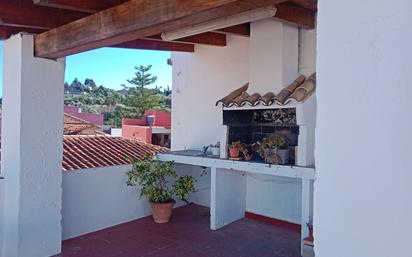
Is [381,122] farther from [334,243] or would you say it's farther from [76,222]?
[76,222]

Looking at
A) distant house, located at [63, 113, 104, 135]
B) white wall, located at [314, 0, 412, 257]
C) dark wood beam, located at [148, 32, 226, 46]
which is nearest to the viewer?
white wall, located at [314, 0, 412, 257]

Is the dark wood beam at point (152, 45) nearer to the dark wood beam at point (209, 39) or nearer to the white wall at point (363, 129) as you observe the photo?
the dark wood beam at point (209, 39)

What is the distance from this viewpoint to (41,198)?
5.45 m

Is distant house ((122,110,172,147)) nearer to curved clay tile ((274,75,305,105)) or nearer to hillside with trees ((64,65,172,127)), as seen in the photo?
hillside with trees ((64,65,172,127))

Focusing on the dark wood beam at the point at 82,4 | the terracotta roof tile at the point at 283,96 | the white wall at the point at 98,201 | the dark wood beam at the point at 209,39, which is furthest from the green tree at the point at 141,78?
the dark wood beam at the point at 82,4

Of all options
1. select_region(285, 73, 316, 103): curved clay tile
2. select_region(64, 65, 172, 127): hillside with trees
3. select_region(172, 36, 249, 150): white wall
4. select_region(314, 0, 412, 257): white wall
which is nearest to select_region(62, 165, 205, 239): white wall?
select_region(172, 36, 249, 150): white wall

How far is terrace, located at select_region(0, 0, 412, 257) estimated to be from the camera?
1.02 m

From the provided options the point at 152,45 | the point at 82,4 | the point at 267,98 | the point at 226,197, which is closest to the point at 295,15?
the point at 267,98

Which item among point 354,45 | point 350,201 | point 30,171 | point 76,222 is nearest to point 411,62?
point 354,45

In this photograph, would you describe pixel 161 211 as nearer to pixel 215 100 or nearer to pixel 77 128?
pixel 215 100

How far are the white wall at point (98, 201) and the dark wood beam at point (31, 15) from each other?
2.94 m

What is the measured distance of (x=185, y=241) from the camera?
6469 millimetres

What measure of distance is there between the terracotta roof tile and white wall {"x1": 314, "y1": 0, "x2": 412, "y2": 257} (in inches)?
193

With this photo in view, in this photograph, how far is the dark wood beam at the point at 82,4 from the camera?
3.56m
